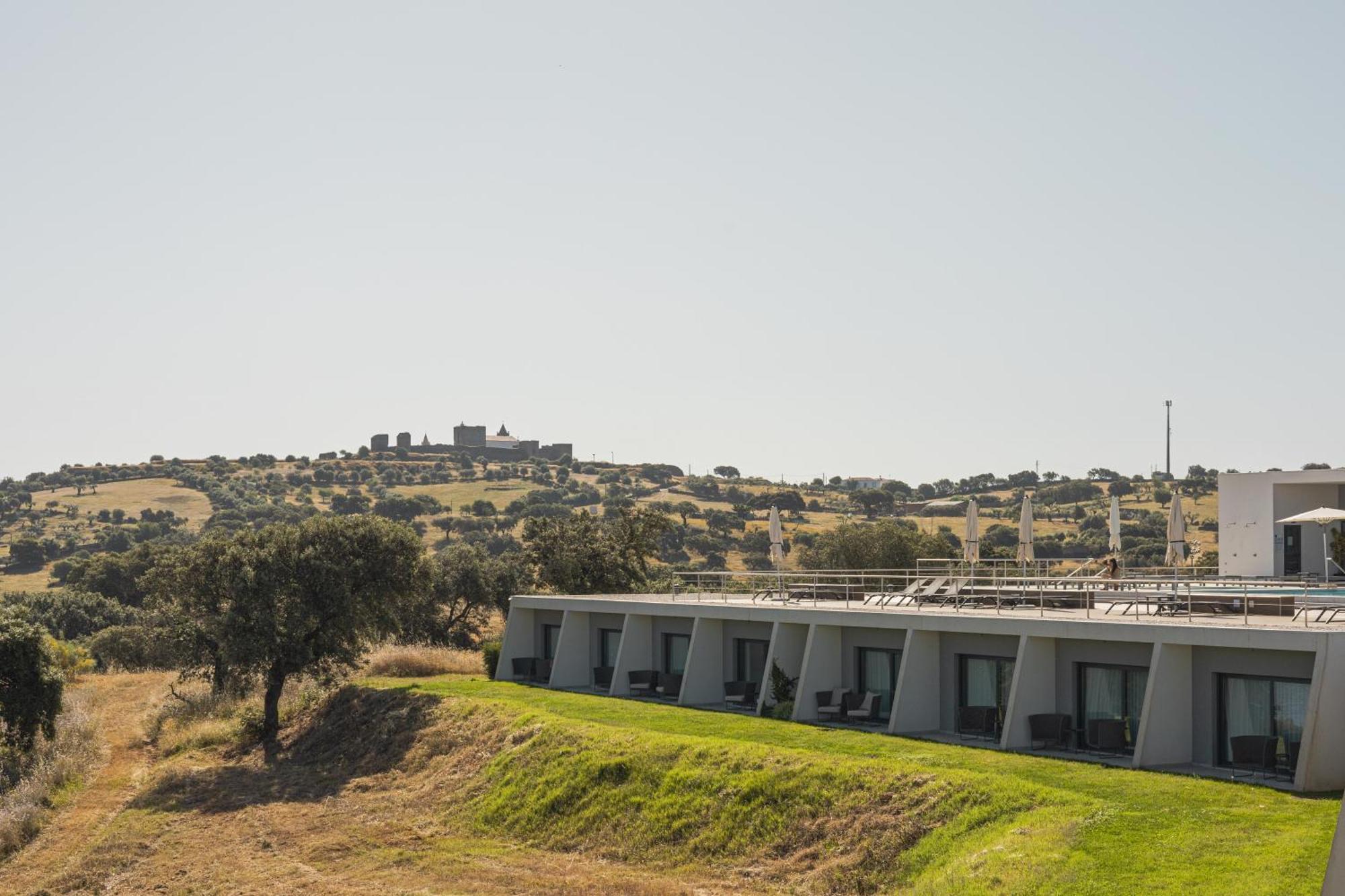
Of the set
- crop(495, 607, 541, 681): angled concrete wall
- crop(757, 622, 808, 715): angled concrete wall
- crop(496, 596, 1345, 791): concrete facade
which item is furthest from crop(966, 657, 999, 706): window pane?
crop(495, 607, 541, 681): angled concrete wall

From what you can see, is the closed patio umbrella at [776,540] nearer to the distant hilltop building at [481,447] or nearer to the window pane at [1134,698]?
the window pane at [1134,698]

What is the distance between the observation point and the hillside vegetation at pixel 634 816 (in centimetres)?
1770

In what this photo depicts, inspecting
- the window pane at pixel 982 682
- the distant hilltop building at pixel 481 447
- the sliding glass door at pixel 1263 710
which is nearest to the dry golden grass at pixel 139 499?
the distant hilltop building at pixel 481 447

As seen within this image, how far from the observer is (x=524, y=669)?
133 feet

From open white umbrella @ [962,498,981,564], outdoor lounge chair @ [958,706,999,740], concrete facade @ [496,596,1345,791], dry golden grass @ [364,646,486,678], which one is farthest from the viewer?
dry golden grass @ [364,646,486,678]

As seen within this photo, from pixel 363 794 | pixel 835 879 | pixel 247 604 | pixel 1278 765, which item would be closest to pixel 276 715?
pixel 247 604

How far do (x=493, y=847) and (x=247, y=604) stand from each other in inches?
573

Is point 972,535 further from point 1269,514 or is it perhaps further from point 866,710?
point 1269,514

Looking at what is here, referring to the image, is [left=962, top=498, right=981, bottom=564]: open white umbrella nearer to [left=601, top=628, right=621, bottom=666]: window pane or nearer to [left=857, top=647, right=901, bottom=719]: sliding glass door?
[left=857, top=647, right=901, bottom=719]: sliding glass door

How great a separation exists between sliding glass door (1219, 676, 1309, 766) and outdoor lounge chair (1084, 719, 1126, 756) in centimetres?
167

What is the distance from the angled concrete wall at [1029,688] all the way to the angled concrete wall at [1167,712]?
2.19 meters

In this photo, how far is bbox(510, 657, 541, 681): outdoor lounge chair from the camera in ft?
133

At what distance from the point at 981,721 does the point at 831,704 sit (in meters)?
4.26

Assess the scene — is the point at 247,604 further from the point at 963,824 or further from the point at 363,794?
the point at 963,824
